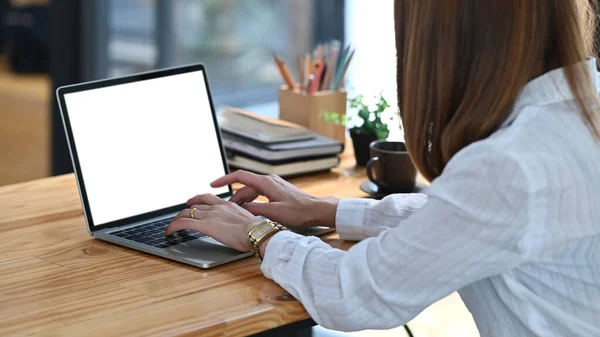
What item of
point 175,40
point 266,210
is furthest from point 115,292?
point 175,40

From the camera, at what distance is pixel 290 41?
4016mm

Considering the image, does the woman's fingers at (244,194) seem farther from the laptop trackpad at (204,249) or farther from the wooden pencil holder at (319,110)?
the wooden pencil holder at (319,110)

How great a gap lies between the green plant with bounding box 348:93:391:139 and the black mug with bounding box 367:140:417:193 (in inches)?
7.6

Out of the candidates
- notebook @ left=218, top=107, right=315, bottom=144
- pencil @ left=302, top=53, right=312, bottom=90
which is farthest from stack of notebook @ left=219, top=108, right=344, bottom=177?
pencil @ left=302, top=53, right=312, bottom=90

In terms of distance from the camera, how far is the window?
3814 mm

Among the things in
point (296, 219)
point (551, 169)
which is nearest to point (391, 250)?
point (551, 169)

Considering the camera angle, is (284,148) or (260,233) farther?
(284,148)

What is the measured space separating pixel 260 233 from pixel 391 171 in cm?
47

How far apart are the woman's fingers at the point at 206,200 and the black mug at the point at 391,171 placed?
0.38 metres

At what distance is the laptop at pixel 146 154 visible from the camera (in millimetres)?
1406

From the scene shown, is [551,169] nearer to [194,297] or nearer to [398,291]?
[398,291]

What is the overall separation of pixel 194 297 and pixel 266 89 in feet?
9.65

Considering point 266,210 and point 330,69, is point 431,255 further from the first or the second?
point 330,69

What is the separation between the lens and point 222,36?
3.92 m
